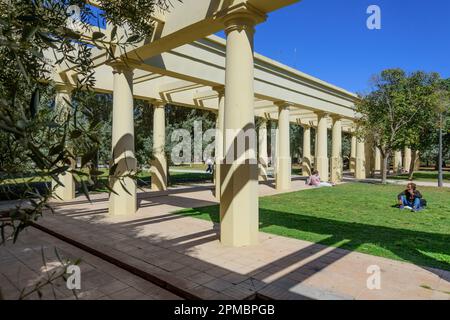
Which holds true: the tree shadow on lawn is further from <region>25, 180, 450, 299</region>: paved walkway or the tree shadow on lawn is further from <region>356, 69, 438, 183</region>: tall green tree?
<region>356, 69, 438, 183</region>: tall green tree

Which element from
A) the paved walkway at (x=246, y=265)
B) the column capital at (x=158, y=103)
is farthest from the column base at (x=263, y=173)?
the paved walkway at (x=246, y=265)

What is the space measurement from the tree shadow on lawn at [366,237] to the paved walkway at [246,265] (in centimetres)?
38

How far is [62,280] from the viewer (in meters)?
4.66

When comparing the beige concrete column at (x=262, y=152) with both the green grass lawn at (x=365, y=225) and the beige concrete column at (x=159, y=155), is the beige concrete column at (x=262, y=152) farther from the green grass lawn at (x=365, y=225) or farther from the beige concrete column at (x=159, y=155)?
the green grass lawn at (x=365, y=225)

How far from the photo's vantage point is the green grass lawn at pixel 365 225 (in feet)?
20.0

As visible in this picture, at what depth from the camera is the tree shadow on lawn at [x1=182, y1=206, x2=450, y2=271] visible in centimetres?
578

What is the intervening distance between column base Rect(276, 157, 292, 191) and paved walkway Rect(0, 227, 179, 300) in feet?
39.2

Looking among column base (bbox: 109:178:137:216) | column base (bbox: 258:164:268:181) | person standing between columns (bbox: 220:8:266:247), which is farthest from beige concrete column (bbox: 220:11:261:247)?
column base (bbox: 258:164:268:181)

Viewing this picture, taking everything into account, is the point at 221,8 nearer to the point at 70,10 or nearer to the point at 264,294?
the point at 70,10

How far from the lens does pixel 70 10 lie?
9.74ft

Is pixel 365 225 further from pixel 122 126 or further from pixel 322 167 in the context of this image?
pixel 322 167

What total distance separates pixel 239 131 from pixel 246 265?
248cm

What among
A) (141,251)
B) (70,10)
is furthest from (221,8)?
(141,251)
